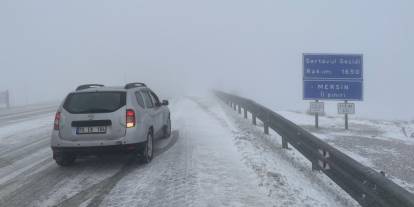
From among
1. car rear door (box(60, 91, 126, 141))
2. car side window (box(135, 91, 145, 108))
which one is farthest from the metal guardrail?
car rear door (box(60, 91, 126, 141))

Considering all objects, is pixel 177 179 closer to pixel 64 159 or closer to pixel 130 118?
pixel 130 118

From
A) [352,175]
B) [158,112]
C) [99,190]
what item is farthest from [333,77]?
[99,190]

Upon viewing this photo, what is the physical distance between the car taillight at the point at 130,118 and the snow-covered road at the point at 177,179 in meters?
0.90

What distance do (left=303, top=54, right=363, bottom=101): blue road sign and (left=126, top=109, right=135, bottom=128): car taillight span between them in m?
10.7

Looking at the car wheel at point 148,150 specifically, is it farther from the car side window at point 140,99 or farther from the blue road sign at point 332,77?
the blue road sign at point 332,77

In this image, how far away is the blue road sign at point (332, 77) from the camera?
16531 millimetres

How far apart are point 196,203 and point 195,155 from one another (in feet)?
11.0

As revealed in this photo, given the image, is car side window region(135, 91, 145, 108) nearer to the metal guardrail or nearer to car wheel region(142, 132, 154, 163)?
car wheel region(142, 132, 154, 163)

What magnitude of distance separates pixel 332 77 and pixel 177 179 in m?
11.7

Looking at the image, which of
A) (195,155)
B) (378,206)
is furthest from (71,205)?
(378,206)

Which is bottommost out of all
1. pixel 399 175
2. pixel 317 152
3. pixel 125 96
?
pixel 399 175

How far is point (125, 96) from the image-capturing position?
320 inches

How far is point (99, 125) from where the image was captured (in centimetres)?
769

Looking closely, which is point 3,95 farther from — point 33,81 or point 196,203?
point 33,81
